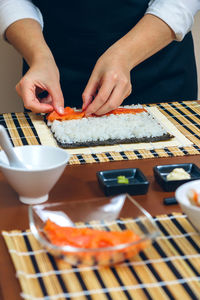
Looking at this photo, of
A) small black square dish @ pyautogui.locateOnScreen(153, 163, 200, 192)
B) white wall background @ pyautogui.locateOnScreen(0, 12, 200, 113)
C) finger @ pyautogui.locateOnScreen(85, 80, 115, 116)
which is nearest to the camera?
small black square dish @ pyautogui.locateOnScreen(153, 163, 200, 192)

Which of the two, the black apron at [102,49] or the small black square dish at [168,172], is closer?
the small black square dish at [168,172]

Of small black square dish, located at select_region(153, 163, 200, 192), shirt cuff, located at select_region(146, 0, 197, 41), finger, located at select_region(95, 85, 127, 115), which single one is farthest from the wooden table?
shirt cuff, located at select_region(146, 0, 197, 41)

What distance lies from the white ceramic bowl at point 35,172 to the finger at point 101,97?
1.60 ft

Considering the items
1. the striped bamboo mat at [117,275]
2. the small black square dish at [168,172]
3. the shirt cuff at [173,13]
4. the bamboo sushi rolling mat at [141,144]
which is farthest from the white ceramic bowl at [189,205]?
the shirt cuff at [173,13]

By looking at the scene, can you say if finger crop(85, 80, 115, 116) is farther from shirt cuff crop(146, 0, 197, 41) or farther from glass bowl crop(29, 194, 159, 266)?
glass bowl crop(29, 194, 159, 266)

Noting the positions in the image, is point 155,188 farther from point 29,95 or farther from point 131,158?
point 29,95

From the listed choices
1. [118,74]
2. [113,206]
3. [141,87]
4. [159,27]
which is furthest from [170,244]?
[141,87]

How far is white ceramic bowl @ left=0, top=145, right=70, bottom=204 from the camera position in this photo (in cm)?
107

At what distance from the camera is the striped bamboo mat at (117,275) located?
2.70ft

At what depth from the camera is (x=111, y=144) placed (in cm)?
151

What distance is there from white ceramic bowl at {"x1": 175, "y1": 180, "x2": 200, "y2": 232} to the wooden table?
0.11 meters

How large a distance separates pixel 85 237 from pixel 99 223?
0.08m

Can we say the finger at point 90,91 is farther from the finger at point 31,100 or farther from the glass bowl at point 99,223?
the glass bowl at point 99,223

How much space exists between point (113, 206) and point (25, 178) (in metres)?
0.20
